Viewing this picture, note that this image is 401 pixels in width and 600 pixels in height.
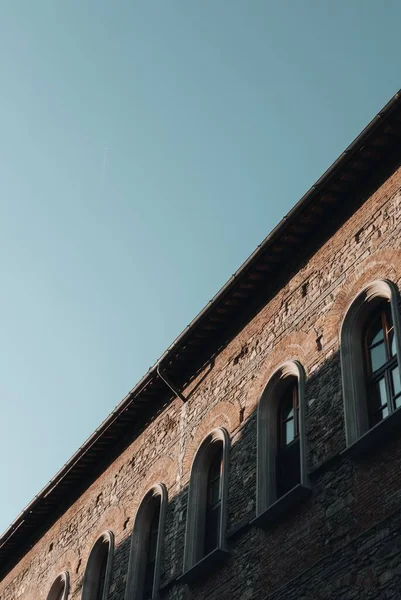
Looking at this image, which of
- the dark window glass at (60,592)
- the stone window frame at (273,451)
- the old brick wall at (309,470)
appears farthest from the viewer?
the dark window glass at (60,592)

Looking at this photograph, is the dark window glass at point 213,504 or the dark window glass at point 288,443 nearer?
the dark window glass at point 288,443

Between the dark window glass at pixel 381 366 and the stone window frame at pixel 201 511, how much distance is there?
2431 mm

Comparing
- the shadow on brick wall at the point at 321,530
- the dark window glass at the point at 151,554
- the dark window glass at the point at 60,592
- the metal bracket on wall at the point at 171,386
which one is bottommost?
the shadow on brick wall at the point at 321,530

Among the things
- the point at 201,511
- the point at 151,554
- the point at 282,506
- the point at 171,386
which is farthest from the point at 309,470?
the point at 171,386

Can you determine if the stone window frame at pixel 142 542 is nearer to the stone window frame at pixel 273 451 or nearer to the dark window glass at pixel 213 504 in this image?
the dark window glass at pixel 213 504

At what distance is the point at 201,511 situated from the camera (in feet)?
38.8

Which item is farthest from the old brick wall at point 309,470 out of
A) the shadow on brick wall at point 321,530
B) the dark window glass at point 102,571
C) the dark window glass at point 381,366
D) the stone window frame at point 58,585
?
the dark window glass at point 381,366

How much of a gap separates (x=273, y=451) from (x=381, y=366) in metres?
1.82

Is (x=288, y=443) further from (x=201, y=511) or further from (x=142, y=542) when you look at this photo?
(x=142, y=542)

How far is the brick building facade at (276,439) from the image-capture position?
29.8 feet

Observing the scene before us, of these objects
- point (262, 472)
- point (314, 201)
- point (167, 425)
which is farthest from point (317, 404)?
point (167, 425)

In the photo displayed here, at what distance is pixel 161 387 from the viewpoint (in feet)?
47.7

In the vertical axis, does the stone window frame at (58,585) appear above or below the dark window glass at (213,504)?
above

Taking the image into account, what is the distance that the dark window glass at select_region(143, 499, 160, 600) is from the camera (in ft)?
40.4
